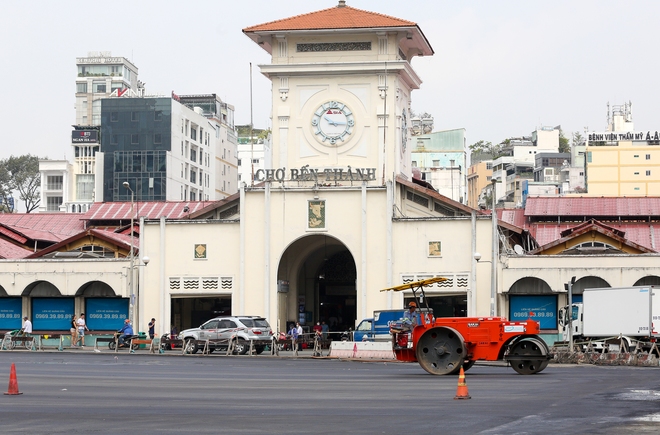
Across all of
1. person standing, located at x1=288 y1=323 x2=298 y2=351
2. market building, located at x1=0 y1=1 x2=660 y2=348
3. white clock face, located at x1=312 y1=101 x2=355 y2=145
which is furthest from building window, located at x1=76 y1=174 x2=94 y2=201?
person standing, located at x1=288 y1=323 x2=298 y2=351

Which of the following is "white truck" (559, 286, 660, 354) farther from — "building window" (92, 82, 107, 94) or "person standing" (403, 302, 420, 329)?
"building window" (92, 82, 107, 94)

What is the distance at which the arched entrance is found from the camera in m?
59.8

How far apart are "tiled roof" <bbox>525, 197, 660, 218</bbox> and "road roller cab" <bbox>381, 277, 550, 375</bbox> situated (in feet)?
126

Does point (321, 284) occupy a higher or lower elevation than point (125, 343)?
higher

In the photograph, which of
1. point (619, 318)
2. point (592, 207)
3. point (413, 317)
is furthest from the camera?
point (592, 207)

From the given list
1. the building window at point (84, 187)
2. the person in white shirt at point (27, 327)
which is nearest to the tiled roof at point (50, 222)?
the person in white shirt at point (27, 327)

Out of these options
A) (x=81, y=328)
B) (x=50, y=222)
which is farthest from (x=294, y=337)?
(x=50, y=222)

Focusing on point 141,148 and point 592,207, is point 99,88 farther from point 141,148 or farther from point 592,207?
point 592,207

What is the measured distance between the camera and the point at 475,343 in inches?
1206

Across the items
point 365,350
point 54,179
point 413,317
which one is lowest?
point 365,350

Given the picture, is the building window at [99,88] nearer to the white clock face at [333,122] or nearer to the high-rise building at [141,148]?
the high-rise building at [141,148]

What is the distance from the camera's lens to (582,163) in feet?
463

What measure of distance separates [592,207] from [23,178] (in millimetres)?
110486

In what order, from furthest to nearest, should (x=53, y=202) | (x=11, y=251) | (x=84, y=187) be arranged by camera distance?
(x=53, y=202)
(x=84, y=187)
(x=11, y=251)
